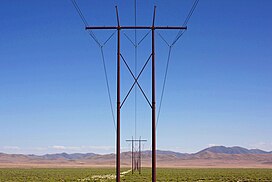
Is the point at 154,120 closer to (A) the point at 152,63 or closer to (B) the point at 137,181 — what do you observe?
(A) the point at 152,63

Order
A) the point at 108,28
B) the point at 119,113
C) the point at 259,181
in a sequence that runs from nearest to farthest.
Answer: the point at 119,113 → the point at 108,28 → the point at 259,181

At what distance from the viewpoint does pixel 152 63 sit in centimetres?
2497

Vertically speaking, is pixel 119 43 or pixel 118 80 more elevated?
pixel 119 43

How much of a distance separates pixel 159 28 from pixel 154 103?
15.3 feet

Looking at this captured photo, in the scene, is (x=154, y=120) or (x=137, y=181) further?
(x=137, y=181)

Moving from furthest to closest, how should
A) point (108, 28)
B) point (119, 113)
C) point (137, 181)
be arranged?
1. point (137, 181)
2. point (108, 28)
3. point (119, 113)

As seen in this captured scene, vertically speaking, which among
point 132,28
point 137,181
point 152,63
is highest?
point 132,28

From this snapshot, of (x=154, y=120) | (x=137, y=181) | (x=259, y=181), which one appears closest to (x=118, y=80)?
(x=154, y=120)

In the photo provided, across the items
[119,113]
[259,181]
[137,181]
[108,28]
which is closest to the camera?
[119,113]

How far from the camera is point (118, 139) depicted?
23.6 metres

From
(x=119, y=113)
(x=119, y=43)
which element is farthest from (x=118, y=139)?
(x=119, y=43)

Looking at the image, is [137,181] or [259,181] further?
[259,181]

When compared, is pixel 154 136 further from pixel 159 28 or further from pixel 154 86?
pixel 159 28

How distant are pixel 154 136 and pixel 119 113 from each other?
2.30 m
